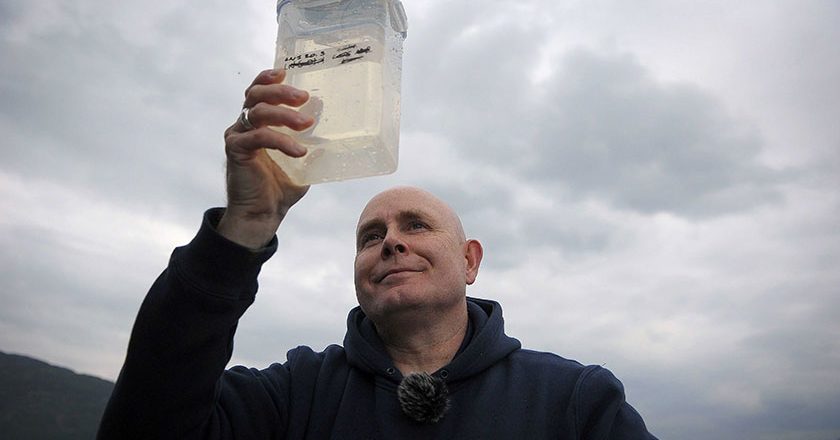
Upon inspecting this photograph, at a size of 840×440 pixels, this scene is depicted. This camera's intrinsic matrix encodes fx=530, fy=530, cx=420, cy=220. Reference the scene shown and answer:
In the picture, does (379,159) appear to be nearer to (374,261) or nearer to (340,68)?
(340,68)

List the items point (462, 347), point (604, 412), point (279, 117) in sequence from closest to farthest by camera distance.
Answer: point (279, 117), point (604, 412), point (462, 347)

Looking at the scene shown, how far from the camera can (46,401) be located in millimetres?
64188

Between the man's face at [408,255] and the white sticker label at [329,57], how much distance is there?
Result: 1394 mm

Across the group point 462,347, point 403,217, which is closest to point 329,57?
point 403,217

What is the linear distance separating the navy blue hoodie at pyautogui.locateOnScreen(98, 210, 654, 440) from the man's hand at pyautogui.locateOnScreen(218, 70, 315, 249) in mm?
105

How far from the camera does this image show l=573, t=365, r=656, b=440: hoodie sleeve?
2.75 meters

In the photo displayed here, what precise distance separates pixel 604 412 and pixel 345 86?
212cm

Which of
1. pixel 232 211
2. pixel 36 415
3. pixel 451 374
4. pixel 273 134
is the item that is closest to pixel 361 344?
pixel 451 374

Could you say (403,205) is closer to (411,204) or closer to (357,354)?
(411,204)

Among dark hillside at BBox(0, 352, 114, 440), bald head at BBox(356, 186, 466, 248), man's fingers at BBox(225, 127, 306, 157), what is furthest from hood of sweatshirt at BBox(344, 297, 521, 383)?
dark hillside at BBox(0, 352, 114, 440)

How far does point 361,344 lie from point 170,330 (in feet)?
4.58

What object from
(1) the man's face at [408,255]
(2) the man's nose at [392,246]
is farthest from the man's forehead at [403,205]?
(2) the man's nose at [392,246]

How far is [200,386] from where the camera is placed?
230 centimetres

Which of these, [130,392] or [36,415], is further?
[36,415]
